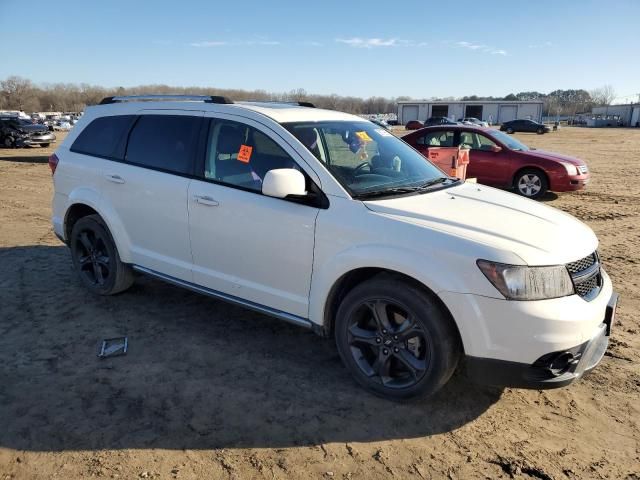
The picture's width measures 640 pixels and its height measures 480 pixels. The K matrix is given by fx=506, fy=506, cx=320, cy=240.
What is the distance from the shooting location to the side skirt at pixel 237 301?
12.0 feet

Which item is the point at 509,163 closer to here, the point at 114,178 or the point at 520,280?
the point at 114,178

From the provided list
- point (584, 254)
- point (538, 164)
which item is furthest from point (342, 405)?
point (538, 164)

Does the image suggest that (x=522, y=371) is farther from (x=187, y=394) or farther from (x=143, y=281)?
(x=143, y=281)

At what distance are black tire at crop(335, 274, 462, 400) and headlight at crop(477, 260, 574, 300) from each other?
0.39 m

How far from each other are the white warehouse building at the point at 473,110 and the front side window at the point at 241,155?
84453mm

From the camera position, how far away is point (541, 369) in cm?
290

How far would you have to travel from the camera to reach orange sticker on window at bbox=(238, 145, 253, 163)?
12.8ft

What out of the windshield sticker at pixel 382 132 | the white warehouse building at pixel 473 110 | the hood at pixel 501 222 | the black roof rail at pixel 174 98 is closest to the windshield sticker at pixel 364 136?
the windshield sticker at pixel 382 132

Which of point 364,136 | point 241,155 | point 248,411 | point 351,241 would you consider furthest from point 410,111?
point 248,411

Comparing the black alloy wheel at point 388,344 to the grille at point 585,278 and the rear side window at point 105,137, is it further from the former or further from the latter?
the rear side window at point 105,137

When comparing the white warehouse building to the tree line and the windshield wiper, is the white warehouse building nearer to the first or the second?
the tree line

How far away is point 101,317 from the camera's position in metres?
4.68

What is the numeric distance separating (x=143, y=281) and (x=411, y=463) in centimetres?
381

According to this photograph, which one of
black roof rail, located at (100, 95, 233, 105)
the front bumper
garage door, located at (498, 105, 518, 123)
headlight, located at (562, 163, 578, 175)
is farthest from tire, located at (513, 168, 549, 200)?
garage door, located at (498, 105, 518, 123)
